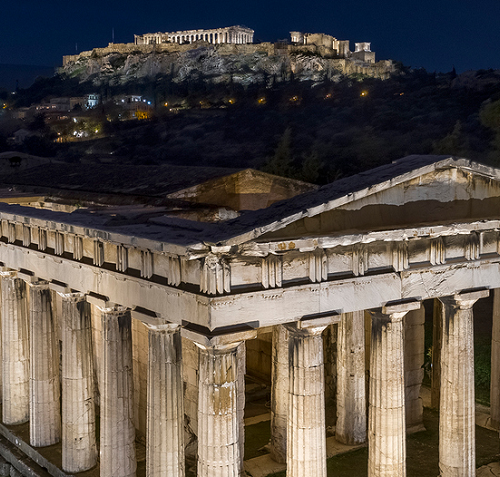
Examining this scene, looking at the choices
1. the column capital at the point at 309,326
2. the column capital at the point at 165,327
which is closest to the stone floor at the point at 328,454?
the column capital at the point at 165,327

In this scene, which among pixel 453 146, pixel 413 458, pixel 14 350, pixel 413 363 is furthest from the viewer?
pixel 453 146

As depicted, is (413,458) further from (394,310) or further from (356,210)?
(356,210)

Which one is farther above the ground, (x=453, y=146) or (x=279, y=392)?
(x=453, y=146)

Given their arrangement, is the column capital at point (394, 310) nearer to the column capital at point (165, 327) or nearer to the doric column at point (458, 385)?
the doric column at point (458, 385)

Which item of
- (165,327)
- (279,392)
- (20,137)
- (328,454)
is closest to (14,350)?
(279,392)

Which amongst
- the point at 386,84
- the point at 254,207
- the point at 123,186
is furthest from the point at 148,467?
the point at 386,84

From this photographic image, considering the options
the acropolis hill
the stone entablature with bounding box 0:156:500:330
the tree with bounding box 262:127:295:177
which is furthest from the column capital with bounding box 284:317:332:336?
the acropolis hill

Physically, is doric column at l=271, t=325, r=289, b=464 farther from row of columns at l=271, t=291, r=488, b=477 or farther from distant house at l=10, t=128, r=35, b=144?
distant house at l=10, t=128, r=35, b=144

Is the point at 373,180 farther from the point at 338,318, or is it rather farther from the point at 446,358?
the point at 446,358
